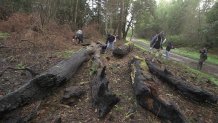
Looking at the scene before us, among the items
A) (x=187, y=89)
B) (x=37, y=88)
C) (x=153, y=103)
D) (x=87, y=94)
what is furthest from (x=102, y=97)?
(x=187, y=89)

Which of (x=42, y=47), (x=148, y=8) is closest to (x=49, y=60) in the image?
(x=42, y=47)

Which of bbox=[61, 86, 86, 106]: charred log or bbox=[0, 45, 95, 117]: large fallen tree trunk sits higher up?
bbox=[0, 45, 95, 117]: large fallen tree trunk

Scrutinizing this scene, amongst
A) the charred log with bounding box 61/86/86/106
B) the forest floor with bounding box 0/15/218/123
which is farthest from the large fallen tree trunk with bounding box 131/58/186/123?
the charred log with bounding box 61/86/86/106

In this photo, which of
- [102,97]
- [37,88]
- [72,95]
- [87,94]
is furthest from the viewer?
[87,94]

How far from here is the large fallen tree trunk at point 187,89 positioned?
9781mm

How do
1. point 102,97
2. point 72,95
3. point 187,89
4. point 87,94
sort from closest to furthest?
point 102,97
point 72,95
point 87,94
point 187,89

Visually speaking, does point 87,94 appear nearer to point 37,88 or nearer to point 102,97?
point 102,97

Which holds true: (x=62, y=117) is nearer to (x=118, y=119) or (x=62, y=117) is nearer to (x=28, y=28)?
(x=118, y=119)

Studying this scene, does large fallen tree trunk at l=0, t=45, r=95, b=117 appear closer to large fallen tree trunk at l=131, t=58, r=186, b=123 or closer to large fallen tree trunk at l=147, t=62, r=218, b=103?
large fallen tree trunk at l=131, t=58, r=186, b=123

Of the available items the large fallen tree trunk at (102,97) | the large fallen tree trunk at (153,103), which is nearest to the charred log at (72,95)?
the large fallen tree trunk at (102,97)

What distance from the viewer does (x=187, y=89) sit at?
10.1 metres

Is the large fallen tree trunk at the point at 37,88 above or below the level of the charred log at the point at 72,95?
above

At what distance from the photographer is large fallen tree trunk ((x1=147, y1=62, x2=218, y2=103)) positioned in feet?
32.1

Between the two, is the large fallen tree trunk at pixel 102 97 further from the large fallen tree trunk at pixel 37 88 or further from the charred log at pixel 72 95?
the large fallen tree trunk at pixel 37 88
